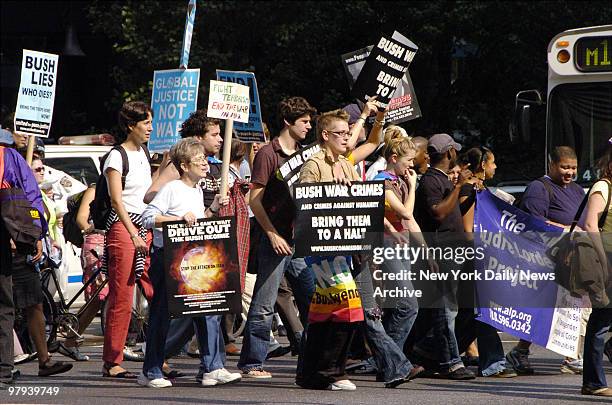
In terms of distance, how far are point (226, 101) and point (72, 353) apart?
8.36 ft

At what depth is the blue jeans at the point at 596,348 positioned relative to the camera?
917 cm

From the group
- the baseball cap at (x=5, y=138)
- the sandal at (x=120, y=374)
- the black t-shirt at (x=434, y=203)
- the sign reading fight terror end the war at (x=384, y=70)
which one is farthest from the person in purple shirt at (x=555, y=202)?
the baseball cap at (x=5, y=138)

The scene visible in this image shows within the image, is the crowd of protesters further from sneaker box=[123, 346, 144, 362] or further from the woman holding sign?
sneaker box=[123, 346, 144, 362]

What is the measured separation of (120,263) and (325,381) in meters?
1.82

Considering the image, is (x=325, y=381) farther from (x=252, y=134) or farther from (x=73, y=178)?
(x=73, y=178)

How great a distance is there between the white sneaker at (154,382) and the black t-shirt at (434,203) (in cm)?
221

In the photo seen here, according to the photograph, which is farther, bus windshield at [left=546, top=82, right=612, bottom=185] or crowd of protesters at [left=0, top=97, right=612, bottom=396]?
bus windshield at [left=546, top=82, right=612, bottom=185]

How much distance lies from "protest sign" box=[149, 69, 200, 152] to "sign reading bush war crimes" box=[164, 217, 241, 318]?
3872 millimetres

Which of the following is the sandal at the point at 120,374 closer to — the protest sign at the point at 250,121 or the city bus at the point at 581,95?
the protest sign at the point at 250,121

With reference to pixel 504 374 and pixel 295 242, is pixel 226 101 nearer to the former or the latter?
pixel 295 242

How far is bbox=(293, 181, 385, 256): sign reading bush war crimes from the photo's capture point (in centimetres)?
916

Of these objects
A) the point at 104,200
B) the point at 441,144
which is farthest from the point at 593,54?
the point at 104,200

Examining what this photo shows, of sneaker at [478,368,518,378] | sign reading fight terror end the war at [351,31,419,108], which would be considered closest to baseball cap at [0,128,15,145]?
sign reading fight terror end the war at [351,31,419,108]

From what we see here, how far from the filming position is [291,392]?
9.49 meters
